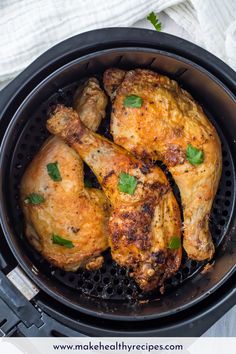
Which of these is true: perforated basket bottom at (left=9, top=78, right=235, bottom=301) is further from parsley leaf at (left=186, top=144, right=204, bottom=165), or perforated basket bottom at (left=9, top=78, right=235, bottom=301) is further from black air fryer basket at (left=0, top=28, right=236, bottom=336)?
parsley leaf at (left=186, top=144, right=204, bottom=165)

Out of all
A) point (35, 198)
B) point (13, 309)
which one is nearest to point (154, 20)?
point (35, 198)

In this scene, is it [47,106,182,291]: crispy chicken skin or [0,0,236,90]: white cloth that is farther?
[0,0,236,90]: white cloth

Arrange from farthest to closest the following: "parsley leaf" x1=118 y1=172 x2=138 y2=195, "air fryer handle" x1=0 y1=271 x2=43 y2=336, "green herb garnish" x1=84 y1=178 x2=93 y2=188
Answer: "green herb garnish" x1=84 y1=178 x2=93 y2=188, "parsley leaf" x1=118 y1=172 x2=138 y2=195, "air fryer handle" x1=0 y1=271 x2=43 y2=336

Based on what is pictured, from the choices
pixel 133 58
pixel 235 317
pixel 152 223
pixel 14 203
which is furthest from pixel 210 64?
pixel 235 317

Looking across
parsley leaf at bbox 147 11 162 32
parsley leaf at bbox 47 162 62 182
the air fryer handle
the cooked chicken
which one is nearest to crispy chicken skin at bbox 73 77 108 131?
the cooked chicken

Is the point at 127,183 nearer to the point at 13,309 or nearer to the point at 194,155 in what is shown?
the point at 194,155
